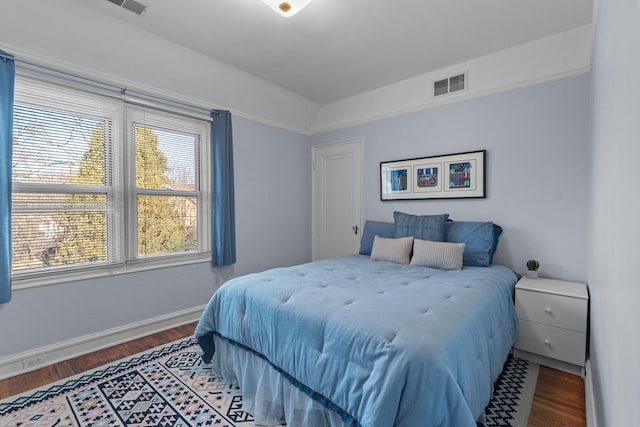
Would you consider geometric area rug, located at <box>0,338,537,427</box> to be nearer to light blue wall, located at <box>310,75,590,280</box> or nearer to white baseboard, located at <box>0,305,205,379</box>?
white baseboard, located at <box>0,305,205,379</box>

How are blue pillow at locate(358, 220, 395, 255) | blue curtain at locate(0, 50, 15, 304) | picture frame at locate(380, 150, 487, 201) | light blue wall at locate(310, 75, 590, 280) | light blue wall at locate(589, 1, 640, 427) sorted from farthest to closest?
blue pillow at locate(358, 220, 395, 255) → picture frame at locate(380, 150, 487, 201) → light blue wall at locate(310, 75, 590, 280) → blue curtain at locate(0, 50, 15, 304) → light blue wall at locate(589, 1, 640, 427)

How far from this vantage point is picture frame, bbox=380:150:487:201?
10.0 feet

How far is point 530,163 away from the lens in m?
2.77

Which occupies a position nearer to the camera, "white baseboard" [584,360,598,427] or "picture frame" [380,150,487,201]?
"white baseboard" [584,360,598,427]

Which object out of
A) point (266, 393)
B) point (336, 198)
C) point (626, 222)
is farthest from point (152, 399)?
point (336, 198)

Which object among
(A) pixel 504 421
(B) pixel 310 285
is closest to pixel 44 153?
(B) pixel 310 285

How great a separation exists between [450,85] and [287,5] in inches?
79.5

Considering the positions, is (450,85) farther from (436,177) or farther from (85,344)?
(85,344)

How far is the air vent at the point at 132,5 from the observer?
218cm

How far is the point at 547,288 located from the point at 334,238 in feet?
8.23

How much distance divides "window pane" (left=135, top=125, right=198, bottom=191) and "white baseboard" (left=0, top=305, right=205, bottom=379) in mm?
1312

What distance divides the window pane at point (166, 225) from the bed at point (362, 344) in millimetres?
1309

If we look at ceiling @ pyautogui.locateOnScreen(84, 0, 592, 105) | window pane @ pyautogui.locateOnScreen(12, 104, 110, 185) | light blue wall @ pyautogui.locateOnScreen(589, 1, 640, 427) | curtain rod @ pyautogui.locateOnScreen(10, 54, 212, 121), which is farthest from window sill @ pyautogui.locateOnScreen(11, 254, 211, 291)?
light blue wall @ pyautogui.locateOnScreen(589, 1, 640, 427)

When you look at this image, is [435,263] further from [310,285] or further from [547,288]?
[310,285]
